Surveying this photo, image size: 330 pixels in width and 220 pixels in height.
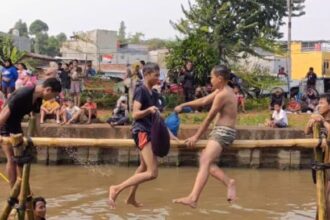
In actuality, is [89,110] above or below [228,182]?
above

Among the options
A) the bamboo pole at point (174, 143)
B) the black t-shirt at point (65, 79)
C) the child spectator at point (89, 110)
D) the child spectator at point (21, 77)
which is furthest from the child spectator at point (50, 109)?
the bamboo pole at point (174, 143)

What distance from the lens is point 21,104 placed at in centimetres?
778

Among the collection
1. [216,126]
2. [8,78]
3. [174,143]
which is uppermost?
[8,78]

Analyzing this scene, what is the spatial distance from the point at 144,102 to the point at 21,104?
1528 mm

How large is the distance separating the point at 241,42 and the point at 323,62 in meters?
15.6

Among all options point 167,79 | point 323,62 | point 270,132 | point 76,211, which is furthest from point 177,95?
point 323,62

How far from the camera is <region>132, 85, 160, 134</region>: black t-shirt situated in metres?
7.62

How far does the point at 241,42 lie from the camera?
3141 cm

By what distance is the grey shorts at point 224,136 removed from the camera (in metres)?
7.65

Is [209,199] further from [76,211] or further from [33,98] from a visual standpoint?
[33,98]

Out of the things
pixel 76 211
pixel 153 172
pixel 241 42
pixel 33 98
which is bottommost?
pixel 76 211

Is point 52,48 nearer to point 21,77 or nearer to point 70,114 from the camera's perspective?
point 21,77

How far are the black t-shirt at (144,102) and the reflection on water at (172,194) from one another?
3.55m

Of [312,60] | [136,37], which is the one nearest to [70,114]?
[312,60]
